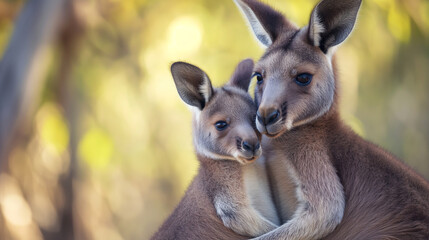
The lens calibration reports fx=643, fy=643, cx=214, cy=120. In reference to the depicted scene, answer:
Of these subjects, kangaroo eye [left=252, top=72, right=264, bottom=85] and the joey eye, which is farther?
kangaroo eye [left=252, top=72, right=264, bottom=85]

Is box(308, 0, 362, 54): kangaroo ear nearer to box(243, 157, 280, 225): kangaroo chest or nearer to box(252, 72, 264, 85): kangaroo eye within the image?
box(252, 72, 264, 85): kangaroo eye

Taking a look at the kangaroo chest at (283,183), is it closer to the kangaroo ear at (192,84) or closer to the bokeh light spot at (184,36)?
the kangaroo ear at (192,84)

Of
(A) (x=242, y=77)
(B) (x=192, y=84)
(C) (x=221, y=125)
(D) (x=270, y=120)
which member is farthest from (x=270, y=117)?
(A) (x=242, y=77)

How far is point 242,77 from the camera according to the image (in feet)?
20.4

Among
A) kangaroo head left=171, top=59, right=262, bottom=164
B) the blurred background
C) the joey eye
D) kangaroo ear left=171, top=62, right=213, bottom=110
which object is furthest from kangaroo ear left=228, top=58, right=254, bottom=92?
the blurred background

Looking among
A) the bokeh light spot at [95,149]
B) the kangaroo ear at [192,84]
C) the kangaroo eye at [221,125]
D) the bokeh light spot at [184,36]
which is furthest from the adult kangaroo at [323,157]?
the bokeh light spot at [95,149]

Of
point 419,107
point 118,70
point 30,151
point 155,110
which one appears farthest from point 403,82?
point 30,151

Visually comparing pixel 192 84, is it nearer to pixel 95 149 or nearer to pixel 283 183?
A: pixel 283 183

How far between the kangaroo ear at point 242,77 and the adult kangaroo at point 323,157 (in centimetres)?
70

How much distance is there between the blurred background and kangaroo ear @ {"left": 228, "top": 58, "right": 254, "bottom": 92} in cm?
618

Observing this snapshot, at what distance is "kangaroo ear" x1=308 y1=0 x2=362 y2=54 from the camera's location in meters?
5.14

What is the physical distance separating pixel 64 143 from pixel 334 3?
1145cm

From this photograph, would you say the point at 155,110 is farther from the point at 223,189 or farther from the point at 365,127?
the point at 223,189

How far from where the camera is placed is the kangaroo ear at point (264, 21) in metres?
5.64
